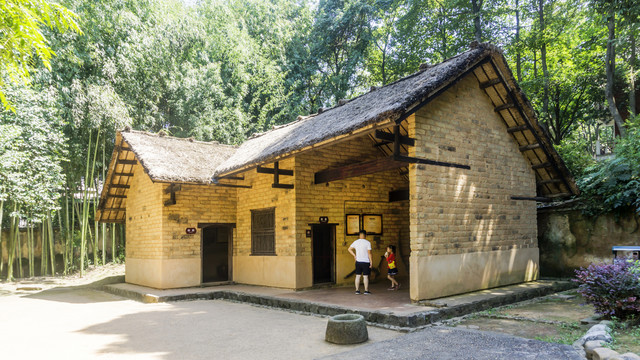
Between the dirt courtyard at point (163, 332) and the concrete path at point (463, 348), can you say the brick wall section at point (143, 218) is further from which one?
the concrete path at point (463, 348)

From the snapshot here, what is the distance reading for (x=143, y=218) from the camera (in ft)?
42.6

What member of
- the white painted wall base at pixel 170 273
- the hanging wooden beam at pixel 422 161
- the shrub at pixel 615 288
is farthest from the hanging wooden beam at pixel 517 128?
the white painted wall base at pixel 170 273

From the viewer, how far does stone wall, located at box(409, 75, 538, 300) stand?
25.6ft

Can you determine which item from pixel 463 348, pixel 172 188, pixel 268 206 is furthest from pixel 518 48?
pixel 463 348

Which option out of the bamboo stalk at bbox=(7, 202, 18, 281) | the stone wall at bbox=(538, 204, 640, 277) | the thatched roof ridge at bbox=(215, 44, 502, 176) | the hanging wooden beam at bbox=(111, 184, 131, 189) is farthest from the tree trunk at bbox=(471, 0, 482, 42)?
the bamboo stalk at bbox=(7, 202, 18, 281)

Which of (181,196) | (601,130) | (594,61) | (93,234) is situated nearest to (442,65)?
(181,196)

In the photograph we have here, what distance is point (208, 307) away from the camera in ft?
30.8

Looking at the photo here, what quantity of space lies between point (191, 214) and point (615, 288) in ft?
32.8

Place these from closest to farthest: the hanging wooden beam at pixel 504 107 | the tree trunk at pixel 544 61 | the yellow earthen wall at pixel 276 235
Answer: the hanging wooden beam at pixel 504 107
the yellow earthen wall at pixel 276 235
the tree trunk at pixel 544 61

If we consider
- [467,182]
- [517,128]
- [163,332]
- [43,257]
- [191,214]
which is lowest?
[43,257]

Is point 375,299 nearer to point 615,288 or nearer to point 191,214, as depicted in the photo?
point 615,288

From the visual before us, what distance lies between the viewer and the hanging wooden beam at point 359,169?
321 inches

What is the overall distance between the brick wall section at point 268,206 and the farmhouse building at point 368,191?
5cm

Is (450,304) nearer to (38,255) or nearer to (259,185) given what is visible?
(259,185)
